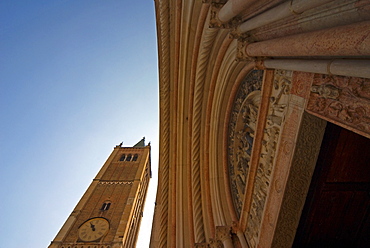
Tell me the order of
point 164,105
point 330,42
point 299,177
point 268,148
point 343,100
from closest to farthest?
point 330,42 < point 343,100 < point 299,177 < point 268,148 < point 164,105

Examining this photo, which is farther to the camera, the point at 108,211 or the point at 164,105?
the point at 108,211

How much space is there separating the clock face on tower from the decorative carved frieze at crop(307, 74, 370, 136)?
26458mm

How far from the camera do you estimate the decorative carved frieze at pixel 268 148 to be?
8.38 feet

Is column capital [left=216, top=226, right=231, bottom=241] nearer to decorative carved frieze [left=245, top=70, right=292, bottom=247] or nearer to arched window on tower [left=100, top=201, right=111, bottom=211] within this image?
decorative carved frieze [left=245, top=70, right=292, bottom=247]

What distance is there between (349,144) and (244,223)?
1952mm

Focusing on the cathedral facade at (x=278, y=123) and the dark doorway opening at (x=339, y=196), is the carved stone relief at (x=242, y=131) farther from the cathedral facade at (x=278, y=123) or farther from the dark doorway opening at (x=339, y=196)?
the dark doorway opening at (x=339, y=196)

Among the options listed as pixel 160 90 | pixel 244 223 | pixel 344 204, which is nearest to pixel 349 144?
pixel 344 204

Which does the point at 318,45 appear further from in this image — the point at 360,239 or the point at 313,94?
the point at 360,239

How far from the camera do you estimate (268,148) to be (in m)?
2.81

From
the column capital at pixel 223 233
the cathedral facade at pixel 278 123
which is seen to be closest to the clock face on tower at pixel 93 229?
the cathedral facade at pixel 278 123

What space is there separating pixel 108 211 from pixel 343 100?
28.4 meters

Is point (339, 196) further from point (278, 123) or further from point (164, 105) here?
point (164, 105)

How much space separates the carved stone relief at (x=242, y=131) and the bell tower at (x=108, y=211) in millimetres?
22176

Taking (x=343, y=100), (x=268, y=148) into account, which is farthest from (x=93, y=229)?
(x=343, y=100)
